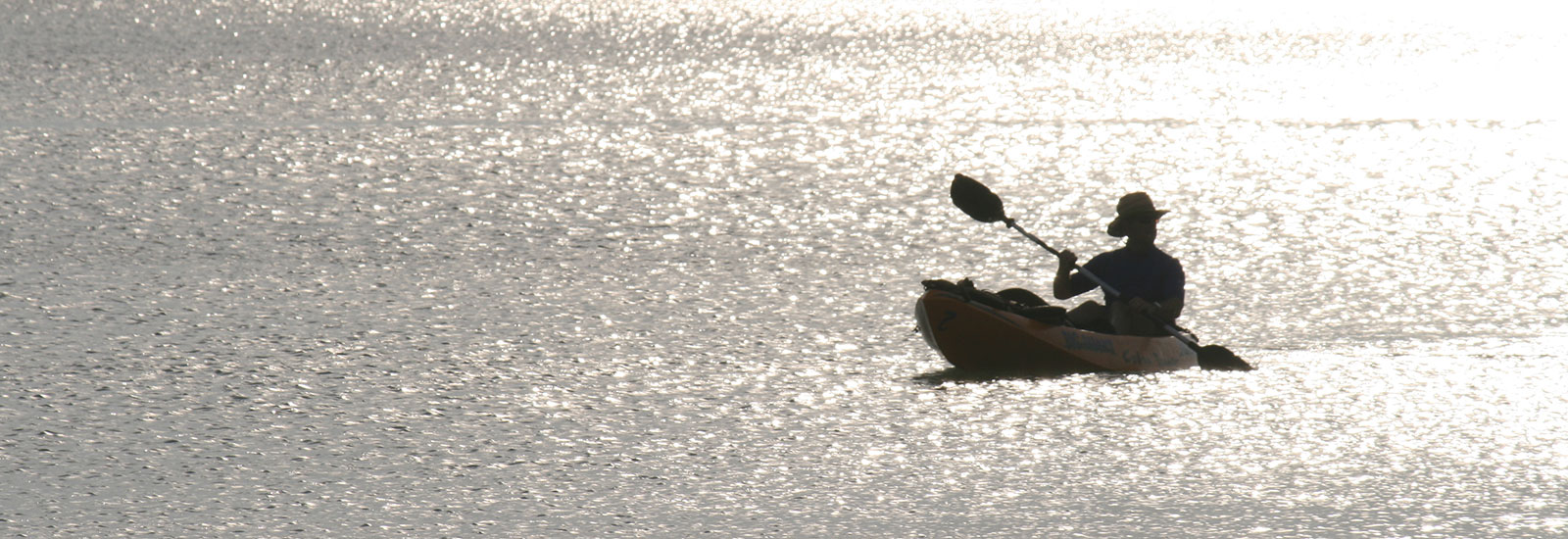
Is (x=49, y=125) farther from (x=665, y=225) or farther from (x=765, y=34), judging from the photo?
(x=765, y=34)

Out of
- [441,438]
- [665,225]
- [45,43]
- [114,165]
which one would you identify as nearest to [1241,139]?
[665,225]

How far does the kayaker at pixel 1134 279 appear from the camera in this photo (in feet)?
17.1

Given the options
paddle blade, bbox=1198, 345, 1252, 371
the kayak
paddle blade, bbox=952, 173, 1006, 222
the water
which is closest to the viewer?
the water

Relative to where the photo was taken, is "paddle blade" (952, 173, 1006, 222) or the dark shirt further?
"paddle blade" (952, 173, 1006, 222)

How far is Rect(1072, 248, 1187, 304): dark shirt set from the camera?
525 cm

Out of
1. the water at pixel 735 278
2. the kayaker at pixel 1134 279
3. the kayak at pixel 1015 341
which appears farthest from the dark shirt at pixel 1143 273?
the water at pixel 735 278

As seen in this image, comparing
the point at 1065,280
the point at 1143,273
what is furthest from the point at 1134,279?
the point at 1065,280

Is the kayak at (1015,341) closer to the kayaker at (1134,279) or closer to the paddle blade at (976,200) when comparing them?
the kayaker at (1134,279)

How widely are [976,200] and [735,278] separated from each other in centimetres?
94

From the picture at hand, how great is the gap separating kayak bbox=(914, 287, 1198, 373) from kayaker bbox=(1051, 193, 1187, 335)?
4.1 inches

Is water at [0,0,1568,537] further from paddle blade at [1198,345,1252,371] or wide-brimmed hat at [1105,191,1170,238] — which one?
wide-brimmed hat at [1105,191,1170,238]

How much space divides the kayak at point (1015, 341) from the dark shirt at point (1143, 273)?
0.51 ft

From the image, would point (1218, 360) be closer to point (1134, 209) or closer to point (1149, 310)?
point (1149, 310)

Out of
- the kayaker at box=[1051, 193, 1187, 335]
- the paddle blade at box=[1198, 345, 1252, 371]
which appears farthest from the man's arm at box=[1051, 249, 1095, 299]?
the paddle blade at box=[1198, 345, 1252, 371]
